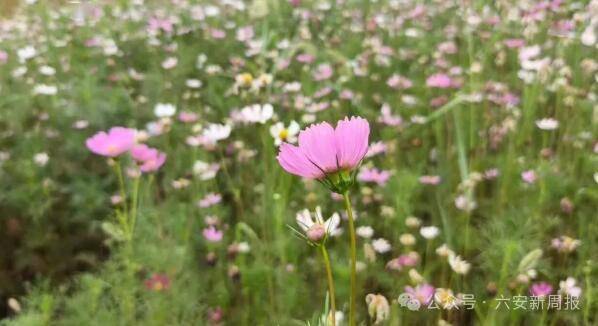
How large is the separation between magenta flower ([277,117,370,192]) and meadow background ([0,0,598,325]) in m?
0.16

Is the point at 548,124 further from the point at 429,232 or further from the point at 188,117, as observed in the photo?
the point at 188,117

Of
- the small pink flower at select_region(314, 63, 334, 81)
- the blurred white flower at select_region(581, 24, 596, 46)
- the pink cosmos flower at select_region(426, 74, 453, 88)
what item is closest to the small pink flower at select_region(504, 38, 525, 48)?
the blurred white flower at select_region(581, 24, 596, 46)

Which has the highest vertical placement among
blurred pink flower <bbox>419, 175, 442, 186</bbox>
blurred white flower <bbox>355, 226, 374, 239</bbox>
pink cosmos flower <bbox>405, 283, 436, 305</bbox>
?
pink cosmos flower <bbox>405, 283, 436, 305</bbox>

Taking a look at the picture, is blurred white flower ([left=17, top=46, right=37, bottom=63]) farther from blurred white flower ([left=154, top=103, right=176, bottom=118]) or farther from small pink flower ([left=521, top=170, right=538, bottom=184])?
small pink flower ([left=521, top=170, right=538, bottom=184])

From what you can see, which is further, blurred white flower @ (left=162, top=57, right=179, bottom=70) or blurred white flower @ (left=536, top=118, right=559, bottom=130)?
blurred white flower @ (left=162, top=57, right=179, bottom=70)

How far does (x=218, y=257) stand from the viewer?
1.37 meters

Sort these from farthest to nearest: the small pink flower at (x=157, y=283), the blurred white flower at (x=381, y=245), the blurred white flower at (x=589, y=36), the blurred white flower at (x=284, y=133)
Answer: the blurred white flower at (x=589, y=36) → the blurred white flower at (x=284, y=133) → the blurred white flower at (x=381, y=245) → the small pink flower at (x=157, y=283)

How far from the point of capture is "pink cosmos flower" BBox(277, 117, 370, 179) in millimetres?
527

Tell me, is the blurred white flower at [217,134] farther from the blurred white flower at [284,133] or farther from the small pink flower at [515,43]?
the small pink flower at [515,43]

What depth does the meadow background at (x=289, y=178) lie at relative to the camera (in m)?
1.14

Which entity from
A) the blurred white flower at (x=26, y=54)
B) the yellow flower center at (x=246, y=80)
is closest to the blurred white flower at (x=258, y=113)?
the yellow flower center at (x=246, y=80)

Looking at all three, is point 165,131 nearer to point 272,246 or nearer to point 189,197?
point 189,197

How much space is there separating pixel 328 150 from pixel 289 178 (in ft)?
3.22

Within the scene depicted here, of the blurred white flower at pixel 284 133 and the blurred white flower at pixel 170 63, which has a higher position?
the blurred white flower at pixel 284 133
